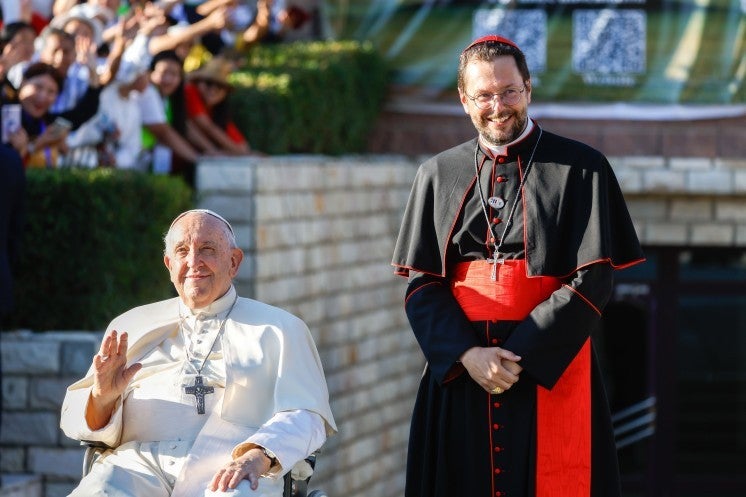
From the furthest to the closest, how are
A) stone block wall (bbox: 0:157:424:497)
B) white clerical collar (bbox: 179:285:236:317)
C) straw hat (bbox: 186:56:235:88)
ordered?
straw hat (bbox: 186:56:235:88) < stone block wall (bbox: 0:157:424:497) < white clerical collar (bbox: 179:285:236:317)

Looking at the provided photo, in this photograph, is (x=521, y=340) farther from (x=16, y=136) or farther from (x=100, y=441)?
(x=16, y=136)

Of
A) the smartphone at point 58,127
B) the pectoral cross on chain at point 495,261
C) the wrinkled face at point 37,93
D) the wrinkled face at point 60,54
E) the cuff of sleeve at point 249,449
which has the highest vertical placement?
the wrinkled face at point 60,54

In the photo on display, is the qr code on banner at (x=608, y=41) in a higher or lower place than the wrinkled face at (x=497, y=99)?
higher

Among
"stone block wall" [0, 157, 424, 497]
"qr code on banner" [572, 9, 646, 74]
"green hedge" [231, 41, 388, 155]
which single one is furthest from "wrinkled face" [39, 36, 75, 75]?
"qr code on banner" [572, 9, 646, 74]

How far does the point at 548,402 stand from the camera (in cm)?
570

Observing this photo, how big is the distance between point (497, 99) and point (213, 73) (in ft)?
19.8

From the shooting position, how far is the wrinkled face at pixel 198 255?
577 centimetres

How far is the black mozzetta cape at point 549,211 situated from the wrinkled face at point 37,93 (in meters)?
3.57

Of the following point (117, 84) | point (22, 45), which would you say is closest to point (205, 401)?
point (22, 45)

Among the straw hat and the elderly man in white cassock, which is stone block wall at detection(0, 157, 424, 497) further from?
the elderly man in white cassock

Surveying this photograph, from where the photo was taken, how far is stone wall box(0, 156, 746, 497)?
8.55m

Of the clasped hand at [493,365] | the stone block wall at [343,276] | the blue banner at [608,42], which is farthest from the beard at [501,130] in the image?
the blue banner at [608,42]

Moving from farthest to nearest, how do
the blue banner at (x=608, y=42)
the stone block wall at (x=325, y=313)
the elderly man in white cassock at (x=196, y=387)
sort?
the blue banner at (x=608, y=42) → the stone block wall at (x=325, y=313) → the elderly man in white cassock at (x=196, y=387)

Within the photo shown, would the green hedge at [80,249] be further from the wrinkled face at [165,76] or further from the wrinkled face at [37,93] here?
the wrinkled face at [165,76]
